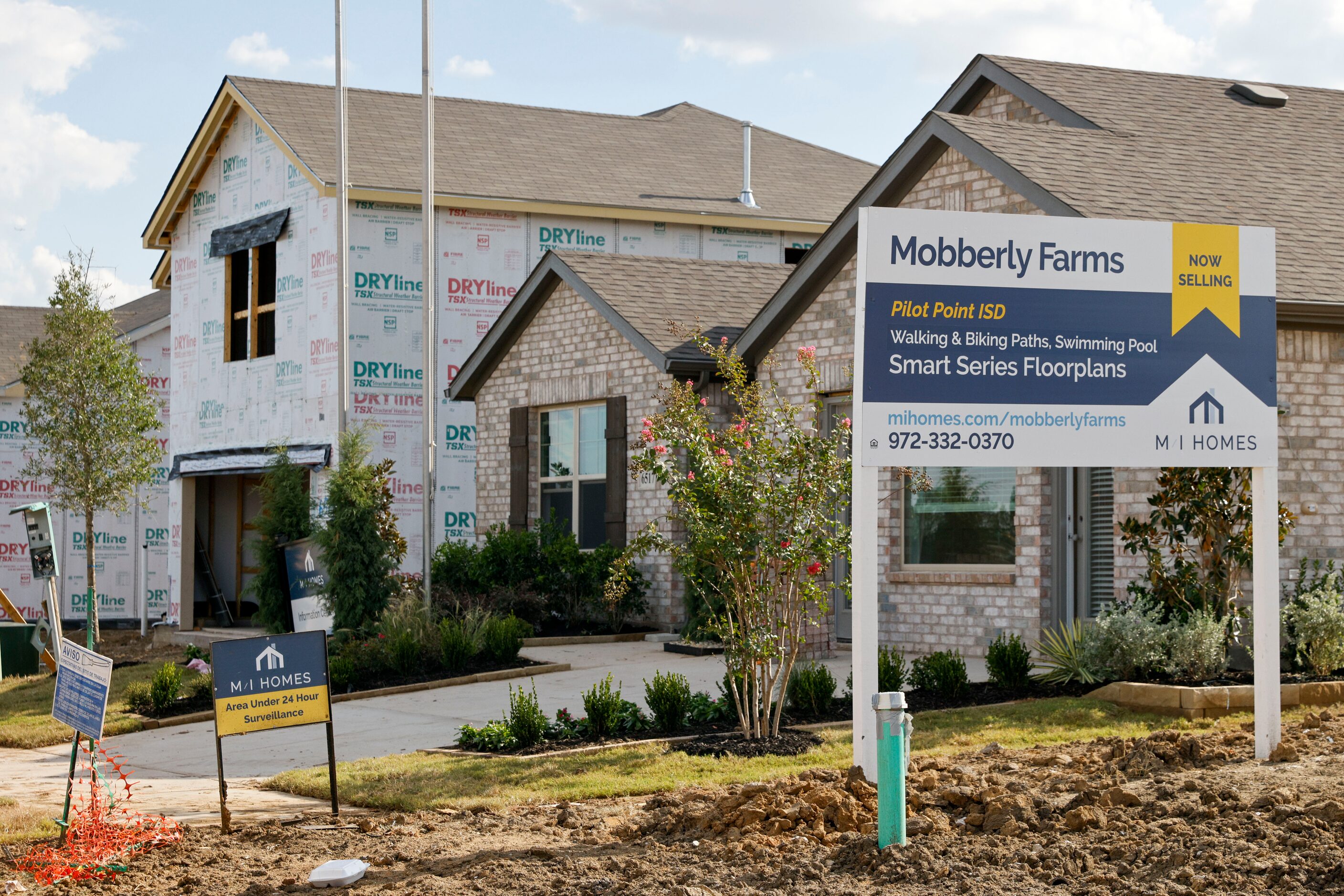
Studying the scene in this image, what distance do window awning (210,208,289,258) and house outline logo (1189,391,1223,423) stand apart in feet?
55.5

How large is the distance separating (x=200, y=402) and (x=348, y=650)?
1164 cm

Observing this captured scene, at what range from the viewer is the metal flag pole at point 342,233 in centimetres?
1875

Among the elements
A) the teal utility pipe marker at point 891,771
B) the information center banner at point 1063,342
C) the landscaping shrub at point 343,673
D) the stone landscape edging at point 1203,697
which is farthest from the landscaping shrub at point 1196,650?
the landscaping shrub at point 343,673

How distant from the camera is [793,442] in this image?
31.2 ft

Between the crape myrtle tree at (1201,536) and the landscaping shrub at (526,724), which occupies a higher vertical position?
the crape myrtle tree at (1201,536)

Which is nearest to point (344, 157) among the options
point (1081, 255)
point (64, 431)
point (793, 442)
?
point (64, 431)

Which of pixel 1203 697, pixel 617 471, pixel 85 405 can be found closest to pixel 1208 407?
pixel 1203 697

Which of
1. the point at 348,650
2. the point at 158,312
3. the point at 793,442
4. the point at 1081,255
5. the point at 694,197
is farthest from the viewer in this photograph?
the point at 158,312

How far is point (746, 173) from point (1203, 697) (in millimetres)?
16133

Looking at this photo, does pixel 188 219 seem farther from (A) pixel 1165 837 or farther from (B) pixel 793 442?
(A) pixel 1165 837

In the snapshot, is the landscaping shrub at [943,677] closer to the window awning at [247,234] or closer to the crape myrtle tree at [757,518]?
the crape myrtle tree at [757,518]

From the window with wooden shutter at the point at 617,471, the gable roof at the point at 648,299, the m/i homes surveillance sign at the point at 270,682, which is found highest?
the gable roof at the point at 648,299

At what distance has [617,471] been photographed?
57.9ft

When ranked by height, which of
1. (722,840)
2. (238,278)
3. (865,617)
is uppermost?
(238,278)
